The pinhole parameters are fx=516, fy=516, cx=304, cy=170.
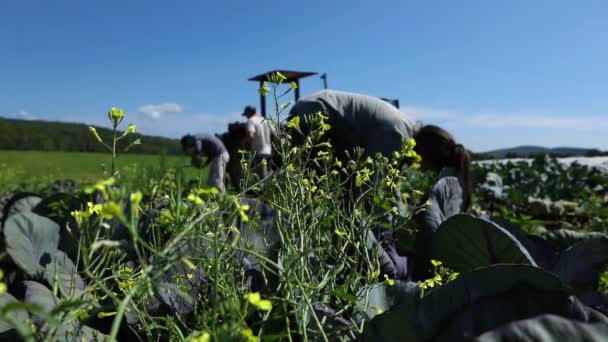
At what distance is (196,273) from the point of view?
1290 millimetres

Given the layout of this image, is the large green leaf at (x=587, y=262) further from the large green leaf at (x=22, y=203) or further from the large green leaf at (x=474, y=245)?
the large green leaf at (x=22, y=203)

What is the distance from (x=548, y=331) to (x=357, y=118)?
12.6 ft

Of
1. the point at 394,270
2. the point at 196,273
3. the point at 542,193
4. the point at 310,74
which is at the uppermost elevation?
the point at 310,74

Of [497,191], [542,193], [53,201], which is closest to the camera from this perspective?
[53,201]

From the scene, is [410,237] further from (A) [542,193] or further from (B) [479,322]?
(A) [542,193]

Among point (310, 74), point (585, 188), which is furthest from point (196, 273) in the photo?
point (310, 74)

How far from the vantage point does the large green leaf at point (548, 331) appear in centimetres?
67

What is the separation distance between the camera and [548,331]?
2.21 feet

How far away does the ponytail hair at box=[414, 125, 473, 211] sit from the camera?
4.05 meters

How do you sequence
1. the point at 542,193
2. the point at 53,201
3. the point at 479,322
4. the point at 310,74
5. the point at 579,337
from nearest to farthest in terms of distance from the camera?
the point at 579,337, the point at 479,322, the point at 53,201, the point at 542,193, the point at 310,74

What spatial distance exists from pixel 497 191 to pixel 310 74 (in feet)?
28.1

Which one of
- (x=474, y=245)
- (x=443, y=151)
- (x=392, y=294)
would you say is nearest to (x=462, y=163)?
(x=443, y=151)

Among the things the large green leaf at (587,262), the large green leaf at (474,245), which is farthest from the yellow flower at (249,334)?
the large green leaf at (587,262)

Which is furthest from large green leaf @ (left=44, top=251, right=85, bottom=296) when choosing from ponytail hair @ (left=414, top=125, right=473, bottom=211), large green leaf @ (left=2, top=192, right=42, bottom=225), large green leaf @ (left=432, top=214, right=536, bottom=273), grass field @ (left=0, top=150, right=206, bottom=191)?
ponytail hair @ (left=414, top=125, right=473, bottom=211)
